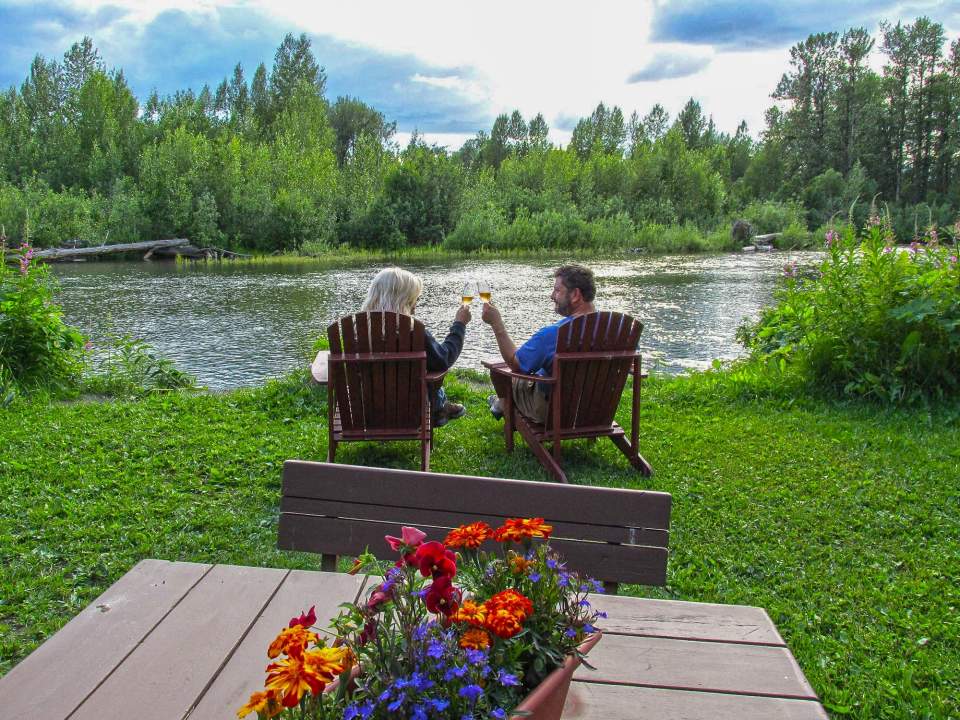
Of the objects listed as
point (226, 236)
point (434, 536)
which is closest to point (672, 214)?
point (226, 236)

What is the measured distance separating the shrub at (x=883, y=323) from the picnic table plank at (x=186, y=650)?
18.7ft

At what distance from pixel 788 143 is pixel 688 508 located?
64884 millimetres

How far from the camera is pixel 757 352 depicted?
8133mm

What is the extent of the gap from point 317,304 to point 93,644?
13.8 m

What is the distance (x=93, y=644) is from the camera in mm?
1943

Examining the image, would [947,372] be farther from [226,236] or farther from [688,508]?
[226,236]

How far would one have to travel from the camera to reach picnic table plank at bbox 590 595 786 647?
2021 mm

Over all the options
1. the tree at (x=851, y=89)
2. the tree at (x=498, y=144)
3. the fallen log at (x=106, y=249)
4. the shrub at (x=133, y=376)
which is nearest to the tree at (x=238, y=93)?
the tree at (x=498, y=144)

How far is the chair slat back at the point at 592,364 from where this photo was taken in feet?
15.6

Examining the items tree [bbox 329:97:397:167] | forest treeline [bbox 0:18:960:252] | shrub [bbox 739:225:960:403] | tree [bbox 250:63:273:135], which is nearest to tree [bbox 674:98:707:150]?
forest treeline [bbox 0:18:960:252]

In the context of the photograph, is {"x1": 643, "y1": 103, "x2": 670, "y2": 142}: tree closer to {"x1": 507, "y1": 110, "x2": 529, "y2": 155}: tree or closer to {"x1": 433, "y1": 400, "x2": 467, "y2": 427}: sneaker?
{"x1": 507, "y1": 110, "x2": 529, "y2": 155}: tree

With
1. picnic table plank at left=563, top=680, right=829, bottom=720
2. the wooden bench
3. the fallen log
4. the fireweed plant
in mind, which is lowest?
picnic table plank at left=563, top=680, right=829, bottom=720

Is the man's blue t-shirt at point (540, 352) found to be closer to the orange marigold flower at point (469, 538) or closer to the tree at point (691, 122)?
the orange marigold flower at point (469, 538)

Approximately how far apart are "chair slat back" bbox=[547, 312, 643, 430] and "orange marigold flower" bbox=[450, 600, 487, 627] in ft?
11.4
